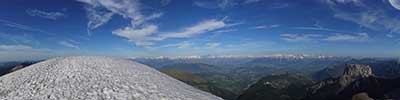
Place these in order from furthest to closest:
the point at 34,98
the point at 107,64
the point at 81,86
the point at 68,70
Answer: the point at 107,64, the point at 68,70, the point at 81,86, the point at 34,98

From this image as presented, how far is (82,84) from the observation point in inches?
412

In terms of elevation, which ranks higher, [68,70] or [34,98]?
[68,70]

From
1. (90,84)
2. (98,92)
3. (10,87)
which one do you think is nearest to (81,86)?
(90,84)

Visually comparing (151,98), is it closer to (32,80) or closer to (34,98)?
(34,98)

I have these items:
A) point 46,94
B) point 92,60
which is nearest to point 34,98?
point 46,94

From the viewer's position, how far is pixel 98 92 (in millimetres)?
9766

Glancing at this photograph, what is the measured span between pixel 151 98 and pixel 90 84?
238cm

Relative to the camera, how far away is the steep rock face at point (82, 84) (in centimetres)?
972

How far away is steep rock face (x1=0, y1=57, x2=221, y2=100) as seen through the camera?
9719 mm

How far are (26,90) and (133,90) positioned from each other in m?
3.76

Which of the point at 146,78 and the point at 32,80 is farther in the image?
the point at 146,78

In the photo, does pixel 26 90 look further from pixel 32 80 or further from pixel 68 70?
pixel 68 70

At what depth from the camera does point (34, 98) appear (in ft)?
31.1

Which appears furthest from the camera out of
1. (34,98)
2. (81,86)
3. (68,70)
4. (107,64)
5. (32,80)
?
(107,64)
